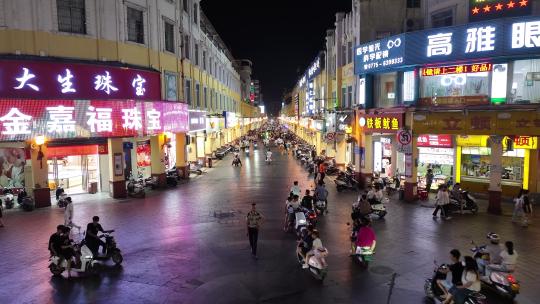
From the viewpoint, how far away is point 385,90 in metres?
26.7

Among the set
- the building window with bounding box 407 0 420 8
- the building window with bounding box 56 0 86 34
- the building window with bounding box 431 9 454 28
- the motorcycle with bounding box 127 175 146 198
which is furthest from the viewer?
the building window with bounding box 407 0 420 8

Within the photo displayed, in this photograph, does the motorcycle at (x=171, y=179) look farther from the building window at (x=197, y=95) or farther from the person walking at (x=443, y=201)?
the person walking at (x=443, y=201)

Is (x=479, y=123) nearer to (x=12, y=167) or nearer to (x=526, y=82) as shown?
(x=526, y=82)

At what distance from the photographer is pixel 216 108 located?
1997 inches

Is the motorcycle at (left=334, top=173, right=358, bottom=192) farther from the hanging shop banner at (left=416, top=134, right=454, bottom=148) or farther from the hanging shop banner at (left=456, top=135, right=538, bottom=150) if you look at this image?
the hanging shop banner at (left=456, top=135, right=538, bottom=150)

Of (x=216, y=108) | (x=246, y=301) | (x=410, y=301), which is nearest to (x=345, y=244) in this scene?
(x=410, y=301)

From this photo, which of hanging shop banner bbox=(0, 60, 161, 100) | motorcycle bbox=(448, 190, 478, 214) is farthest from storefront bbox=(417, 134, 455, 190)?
hanging shop banner bbox=(0, 60, 161, 100)

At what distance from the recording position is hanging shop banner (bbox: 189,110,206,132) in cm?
3288

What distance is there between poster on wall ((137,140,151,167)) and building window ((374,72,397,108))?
17.1m

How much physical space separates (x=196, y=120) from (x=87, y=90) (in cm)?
1342

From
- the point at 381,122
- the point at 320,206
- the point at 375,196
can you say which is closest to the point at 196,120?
the point at 381,122

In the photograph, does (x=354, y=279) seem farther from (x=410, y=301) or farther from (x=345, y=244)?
(x=345, y=244)

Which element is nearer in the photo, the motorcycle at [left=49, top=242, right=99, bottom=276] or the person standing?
the motorcycle at [left=49, top=242, right=99, bottom=276]

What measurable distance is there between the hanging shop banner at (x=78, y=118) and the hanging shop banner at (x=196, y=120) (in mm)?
6129
